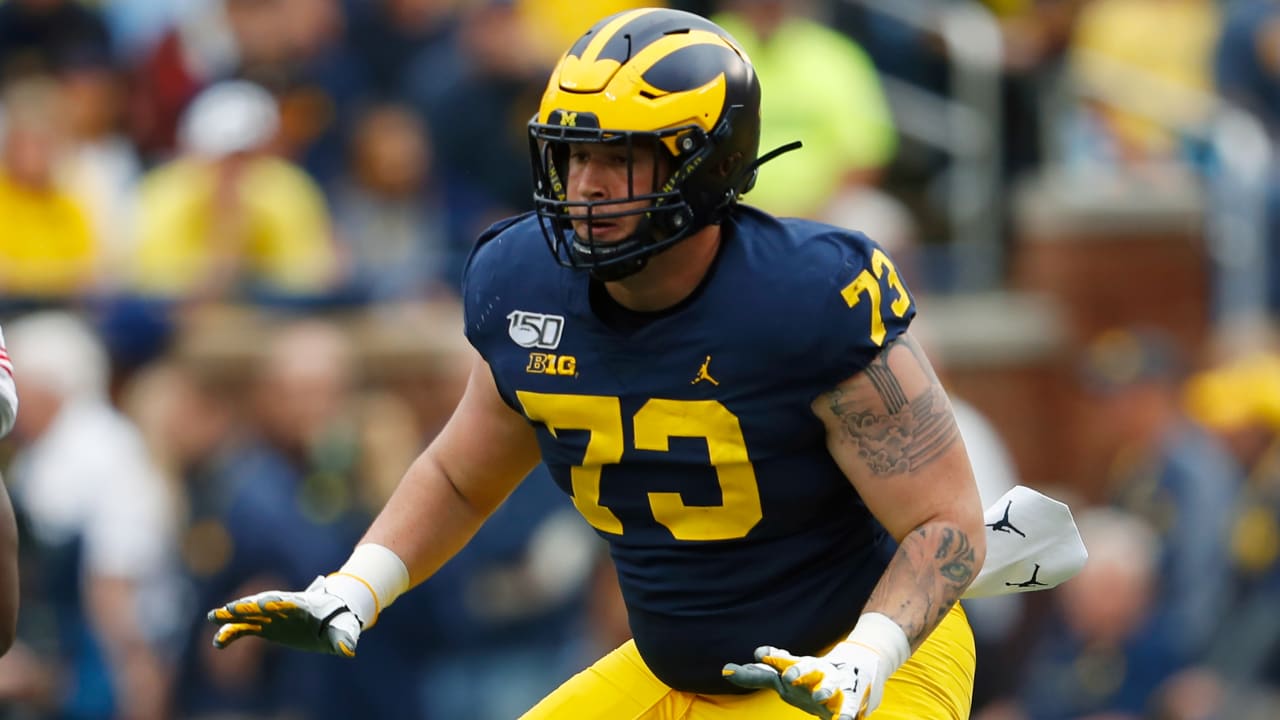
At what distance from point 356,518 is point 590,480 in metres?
4.11

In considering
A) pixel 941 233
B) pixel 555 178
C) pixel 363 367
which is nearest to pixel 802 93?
pixel 941 233

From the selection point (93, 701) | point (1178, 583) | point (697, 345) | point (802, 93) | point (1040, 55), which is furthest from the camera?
point (1040, 55)

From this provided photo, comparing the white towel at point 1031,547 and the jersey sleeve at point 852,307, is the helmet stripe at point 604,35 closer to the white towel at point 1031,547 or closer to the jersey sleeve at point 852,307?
the jersey sleeve at point 852,307

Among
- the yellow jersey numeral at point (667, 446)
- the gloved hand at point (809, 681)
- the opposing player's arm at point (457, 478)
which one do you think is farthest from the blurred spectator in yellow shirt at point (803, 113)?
the gloved hand at point (809, 681)

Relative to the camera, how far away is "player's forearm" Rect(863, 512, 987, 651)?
3.99 meters

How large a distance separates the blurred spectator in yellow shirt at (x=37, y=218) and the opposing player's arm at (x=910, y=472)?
5.83 metres

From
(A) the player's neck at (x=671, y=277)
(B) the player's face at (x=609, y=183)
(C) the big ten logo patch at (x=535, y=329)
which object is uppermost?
(B) the player's face at (x=609, y=183)

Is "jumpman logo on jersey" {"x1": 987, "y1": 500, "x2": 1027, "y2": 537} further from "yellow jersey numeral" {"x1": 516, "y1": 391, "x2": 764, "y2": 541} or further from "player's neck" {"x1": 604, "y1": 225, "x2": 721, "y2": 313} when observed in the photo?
"player's neck" {"x1": 604, "y1": 225, "x2": 721, "y2": 313}

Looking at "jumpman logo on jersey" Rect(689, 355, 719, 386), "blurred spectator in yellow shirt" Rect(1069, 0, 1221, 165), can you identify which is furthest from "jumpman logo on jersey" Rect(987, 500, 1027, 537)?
"blurred spectator in yellow shirt" Rect(1069, 0, 1221, 165)

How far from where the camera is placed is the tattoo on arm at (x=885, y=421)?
405cm

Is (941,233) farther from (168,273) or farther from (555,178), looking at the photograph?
(555,178)

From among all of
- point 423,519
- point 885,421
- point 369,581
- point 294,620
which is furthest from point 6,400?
Result: point 885,421

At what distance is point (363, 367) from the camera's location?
30.6 ft

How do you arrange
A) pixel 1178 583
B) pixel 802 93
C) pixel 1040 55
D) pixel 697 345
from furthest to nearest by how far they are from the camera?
pixel 1040 55, pixel 802 93, pixel 1178 583, pixel 697 345
